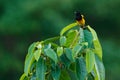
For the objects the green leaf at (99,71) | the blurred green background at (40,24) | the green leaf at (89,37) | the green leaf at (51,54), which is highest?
the blurred green background at (40,24)

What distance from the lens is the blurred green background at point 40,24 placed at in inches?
528

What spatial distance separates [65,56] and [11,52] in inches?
469

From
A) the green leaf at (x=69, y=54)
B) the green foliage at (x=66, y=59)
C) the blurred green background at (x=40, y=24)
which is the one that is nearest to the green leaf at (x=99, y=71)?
the green foliage at (x=66, y=59)

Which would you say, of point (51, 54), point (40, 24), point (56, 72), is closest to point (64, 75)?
point (56, 72)

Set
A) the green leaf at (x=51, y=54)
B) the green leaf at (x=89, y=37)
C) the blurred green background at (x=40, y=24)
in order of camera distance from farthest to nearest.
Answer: the blurred green background at (x=40, y=24) → the green leaf at (x=89, y=37) → the green leaf at (x=51, y=54)

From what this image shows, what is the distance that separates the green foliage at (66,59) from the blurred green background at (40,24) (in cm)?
1052

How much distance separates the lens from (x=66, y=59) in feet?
7.68

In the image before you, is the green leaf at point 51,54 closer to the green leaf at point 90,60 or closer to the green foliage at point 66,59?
the green foliage at point 66,59

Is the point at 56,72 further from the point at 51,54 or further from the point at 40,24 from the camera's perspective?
the point at 40,24

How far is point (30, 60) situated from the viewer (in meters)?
2.34

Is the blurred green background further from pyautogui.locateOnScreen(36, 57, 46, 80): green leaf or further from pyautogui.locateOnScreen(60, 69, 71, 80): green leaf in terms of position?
pyautogui.locateOnScreen(36, 57, 46, 80): green leaf

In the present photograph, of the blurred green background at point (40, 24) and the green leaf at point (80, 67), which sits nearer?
the green leaf at point (80, 67)

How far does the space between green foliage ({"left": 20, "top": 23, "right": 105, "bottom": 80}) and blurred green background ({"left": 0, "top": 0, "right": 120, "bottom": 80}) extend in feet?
34.5

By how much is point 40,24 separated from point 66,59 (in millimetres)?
11486
